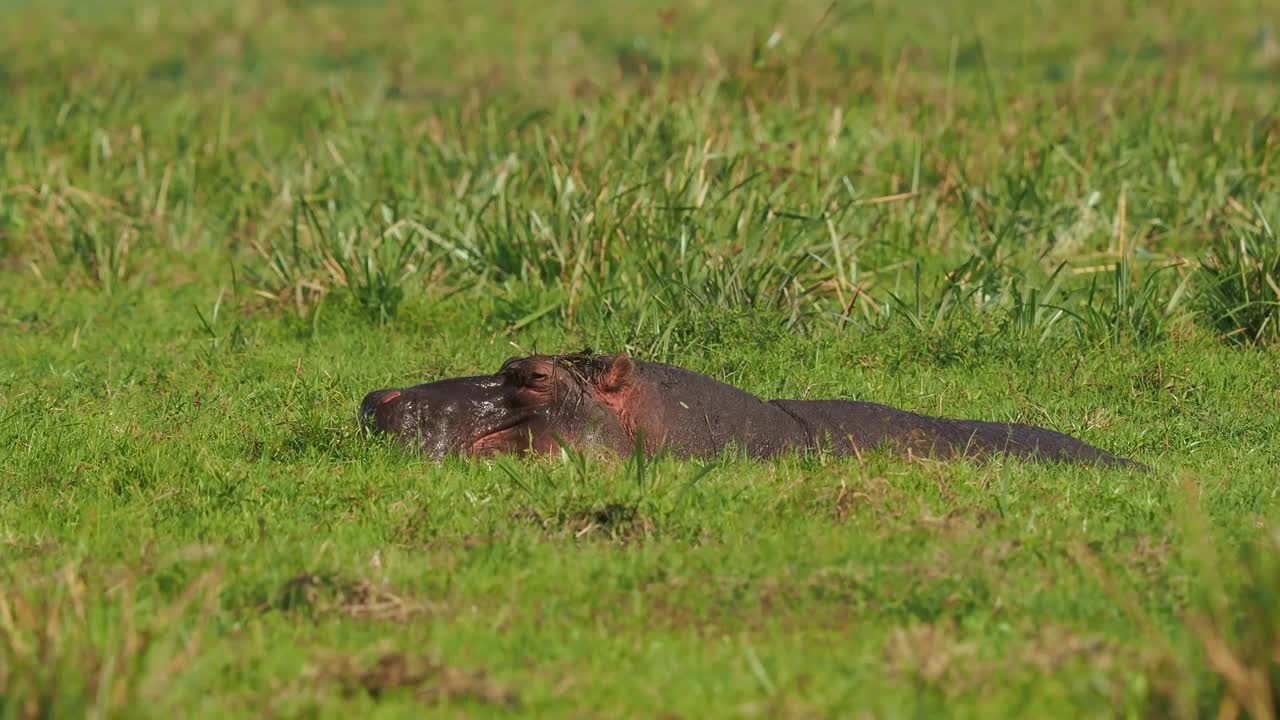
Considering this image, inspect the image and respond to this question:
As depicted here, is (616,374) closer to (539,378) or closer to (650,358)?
(539,378)

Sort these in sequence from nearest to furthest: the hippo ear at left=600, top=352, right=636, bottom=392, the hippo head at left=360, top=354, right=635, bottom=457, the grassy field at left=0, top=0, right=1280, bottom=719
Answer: the grassy field at left=0, top=0, right=1280, bottom=719
the hippo head at left=360, top=354, right=635, bottom=457
the hippo ear at left=600, top=352, right=636, bottom=392

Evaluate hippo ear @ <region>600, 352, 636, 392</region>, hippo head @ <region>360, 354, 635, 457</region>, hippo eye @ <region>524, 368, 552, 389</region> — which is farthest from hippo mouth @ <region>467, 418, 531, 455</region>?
hippo ear @ <region>600, 352, 636, 392</region>

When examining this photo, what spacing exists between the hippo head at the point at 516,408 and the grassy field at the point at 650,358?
0.18 m

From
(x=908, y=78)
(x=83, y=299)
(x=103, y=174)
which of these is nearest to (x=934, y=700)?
(x=83, y=299)

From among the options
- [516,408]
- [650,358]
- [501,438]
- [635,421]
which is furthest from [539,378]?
[650,358]

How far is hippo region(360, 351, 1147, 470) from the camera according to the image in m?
5.50

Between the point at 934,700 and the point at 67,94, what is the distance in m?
10.2

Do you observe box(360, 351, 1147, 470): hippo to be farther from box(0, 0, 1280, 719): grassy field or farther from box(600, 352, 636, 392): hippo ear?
box(0, 0, 1280, 719): grassy field

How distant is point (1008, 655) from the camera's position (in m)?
3.43

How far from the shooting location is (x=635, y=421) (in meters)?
5.66

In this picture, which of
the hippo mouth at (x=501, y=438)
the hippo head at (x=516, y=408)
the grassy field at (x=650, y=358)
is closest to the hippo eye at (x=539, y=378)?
the hippo head at (x=516, y=408)

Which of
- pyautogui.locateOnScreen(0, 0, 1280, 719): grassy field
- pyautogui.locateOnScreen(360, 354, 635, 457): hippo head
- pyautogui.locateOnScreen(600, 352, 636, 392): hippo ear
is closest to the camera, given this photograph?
pyautogui.locateOnScreen(0, 0, 1280, 719): grassy field

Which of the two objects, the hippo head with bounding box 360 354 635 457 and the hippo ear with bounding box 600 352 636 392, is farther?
the hippo ear with bounding box 600 352 636 392

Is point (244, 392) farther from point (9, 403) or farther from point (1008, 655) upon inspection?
point (1008, 655)
